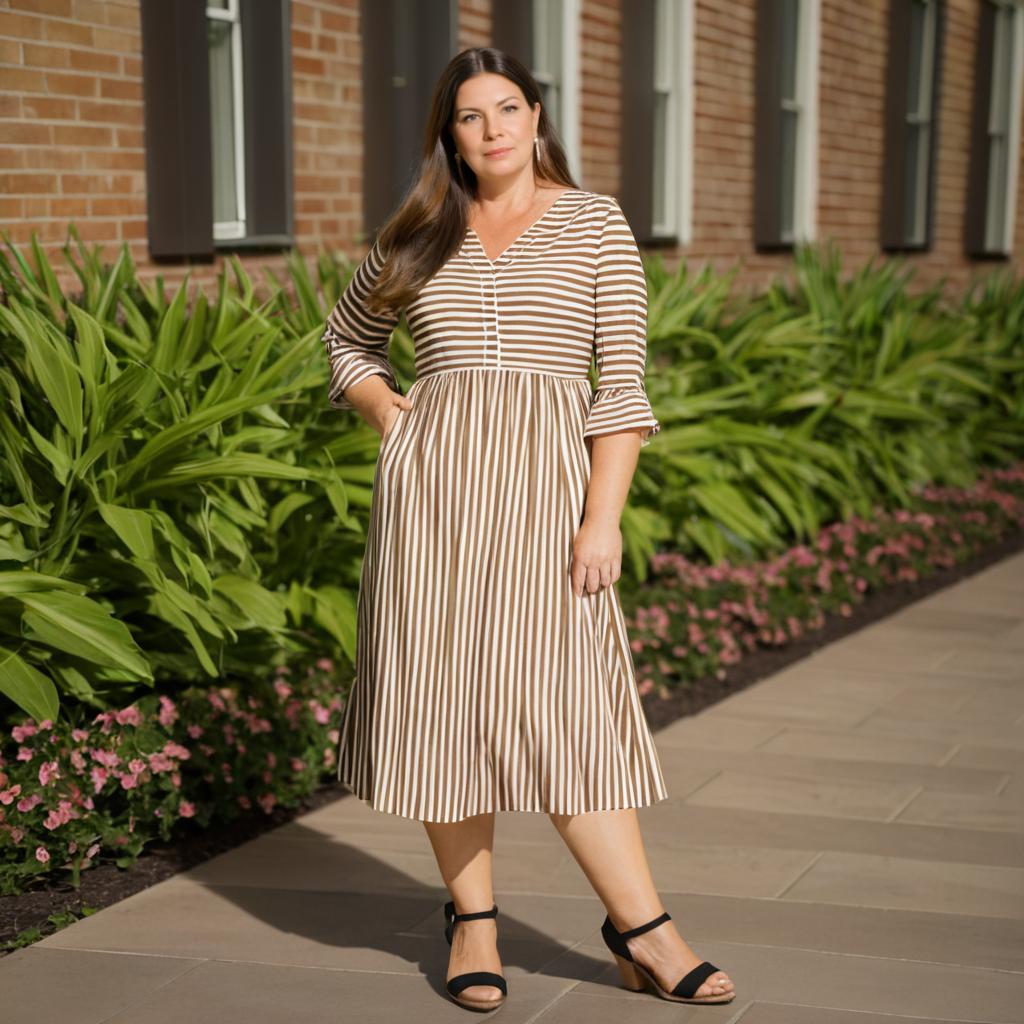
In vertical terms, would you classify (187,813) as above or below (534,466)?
below

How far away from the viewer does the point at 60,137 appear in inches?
227

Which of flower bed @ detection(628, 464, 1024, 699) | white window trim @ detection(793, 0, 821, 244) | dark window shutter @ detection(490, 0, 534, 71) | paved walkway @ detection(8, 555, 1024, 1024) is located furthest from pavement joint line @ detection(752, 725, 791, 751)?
white window trim @ detection(793, 0, 821, 244)

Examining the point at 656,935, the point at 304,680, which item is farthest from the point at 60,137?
the point at 656,935

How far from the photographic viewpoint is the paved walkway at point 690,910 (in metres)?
3.40

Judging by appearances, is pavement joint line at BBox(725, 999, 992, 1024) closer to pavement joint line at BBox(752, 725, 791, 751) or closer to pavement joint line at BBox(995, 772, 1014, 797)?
pavement joint line at BBox(995, 772, 1014, 797)

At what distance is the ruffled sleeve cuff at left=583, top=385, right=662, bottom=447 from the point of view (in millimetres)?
3197

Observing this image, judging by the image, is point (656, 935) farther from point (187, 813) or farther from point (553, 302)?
point (187, 813)

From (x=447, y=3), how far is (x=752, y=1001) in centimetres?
543

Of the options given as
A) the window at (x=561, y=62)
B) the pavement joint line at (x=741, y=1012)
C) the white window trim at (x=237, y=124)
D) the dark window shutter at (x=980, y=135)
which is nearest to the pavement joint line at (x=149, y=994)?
the pavement joint line at (x=741, y=1012)

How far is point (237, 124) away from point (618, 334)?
4.09 metres

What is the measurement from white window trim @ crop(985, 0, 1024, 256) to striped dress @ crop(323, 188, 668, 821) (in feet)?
43.8

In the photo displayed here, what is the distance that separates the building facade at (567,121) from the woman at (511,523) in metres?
2.71

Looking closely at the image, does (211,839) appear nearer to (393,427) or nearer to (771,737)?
(393,427)

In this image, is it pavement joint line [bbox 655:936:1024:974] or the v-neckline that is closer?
the v-neckline
